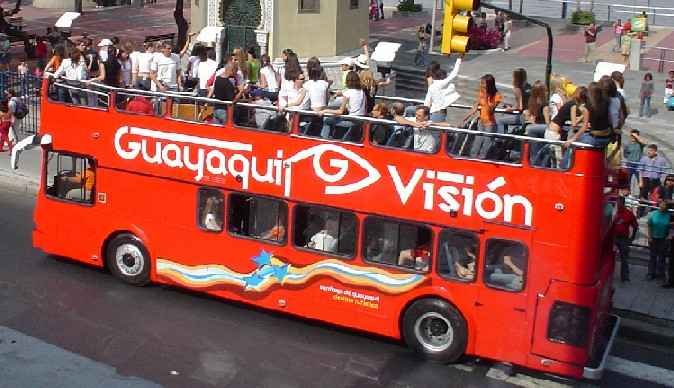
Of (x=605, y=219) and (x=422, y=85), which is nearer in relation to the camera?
(x=605, y=219)

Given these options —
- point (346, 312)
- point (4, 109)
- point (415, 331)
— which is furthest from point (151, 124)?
point (4, 109)

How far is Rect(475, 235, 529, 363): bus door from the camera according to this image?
11.5m

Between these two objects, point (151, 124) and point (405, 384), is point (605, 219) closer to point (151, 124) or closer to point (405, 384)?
point (405, 384)

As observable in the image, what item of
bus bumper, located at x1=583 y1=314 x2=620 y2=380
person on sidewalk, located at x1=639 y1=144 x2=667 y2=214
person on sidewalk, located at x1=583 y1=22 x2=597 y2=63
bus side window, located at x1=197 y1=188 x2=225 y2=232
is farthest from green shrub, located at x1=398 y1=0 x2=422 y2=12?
bus bumper, located at x1=583 y1=314 x2=620 y2=380

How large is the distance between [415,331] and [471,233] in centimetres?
160

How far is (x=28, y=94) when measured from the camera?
80.0 ft

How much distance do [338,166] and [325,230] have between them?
94 centimetres

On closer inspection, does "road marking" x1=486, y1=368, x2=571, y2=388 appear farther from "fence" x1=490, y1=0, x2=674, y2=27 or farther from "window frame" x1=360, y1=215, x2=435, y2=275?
"fence" x1=490, y1=0, x2=674, y2=27

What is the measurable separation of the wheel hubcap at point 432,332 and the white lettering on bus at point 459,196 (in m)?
1.50

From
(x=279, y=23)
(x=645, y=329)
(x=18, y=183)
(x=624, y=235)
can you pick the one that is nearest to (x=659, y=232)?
(x=624, y=235)

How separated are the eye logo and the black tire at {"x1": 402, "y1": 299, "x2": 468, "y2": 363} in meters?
1.70

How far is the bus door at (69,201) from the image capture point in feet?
48.6

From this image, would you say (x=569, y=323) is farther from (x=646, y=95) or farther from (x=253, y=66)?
(x=646, y=95)

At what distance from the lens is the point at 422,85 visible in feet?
111
